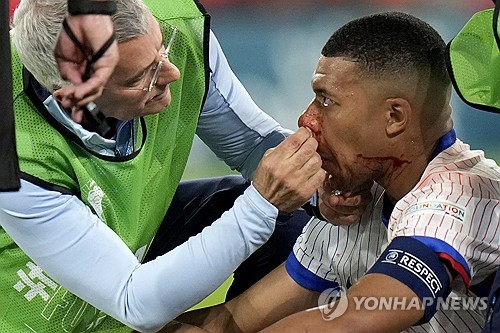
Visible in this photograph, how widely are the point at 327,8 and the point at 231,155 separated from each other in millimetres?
1022

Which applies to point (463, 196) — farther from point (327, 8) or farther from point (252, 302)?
point (327, 8)

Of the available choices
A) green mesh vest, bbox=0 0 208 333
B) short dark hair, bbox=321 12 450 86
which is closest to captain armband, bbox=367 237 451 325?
short dark hair, bbox=321 12 450 86

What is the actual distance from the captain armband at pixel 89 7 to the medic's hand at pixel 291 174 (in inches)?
15.2

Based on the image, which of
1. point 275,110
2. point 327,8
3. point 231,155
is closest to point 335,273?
point 231,155

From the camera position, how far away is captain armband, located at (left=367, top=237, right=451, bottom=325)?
1.38m

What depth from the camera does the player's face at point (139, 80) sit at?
1570 mm

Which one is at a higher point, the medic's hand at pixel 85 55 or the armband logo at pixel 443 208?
the medic's hand at pixel 85 55

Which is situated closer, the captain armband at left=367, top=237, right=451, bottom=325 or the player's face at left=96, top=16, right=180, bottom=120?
the captain armband at left=367, top=237, right=451, bottom=325

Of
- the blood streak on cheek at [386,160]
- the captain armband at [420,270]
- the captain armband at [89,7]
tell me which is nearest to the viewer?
the captain armband at [89,7]

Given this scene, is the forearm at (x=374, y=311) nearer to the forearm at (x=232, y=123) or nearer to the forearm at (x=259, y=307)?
the forearm at (x=259, y=307)

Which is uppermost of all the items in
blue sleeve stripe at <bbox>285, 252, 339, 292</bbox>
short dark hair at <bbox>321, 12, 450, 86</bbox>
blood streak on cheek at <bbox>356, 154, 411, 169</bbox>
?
short dark hair at <bbox>321, 12, 450, 86</bbox>

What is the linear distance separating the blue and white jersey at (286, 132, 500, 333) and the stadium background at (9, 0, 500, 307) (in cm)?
98

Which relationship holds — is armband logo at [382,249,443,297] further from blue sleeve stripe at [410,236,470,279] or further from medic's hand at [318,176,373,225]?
medic's hand at [318,176,373,225]

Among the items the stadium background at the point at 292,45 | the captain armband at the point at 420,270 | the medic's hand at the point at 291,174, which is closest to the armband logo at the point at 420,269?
the captain armband at the point at 420,270
